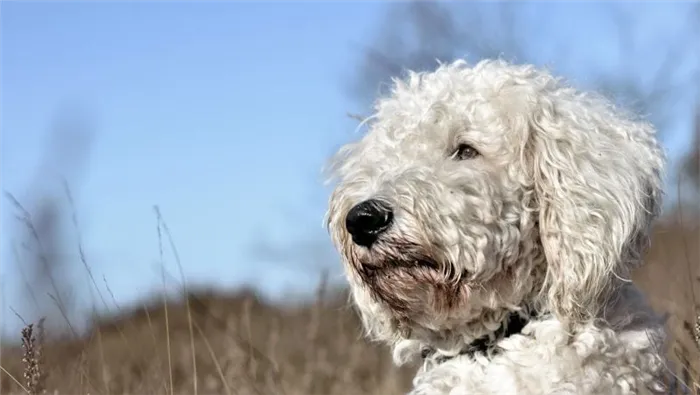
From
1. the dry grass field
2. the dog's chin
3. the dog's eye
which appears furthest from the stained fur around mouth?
the dry grass field

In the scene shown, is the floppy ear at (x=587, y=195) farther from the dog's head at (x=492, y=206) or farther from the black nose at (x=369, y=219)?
the black nose at (x=369, y=219)

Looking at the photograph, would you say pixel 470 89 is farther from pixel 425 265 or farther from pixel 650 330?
pixel 650 330

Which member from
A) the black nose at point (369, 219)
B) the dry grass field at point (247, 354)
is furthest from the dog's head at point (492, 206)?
the dry grass field at point (247, 354)

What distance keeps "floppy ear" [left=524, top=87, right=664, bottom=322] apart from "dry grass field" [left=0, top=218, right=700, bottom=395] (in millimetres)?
550

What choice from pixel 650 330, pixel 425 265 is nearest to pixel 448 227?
pixel 425 265

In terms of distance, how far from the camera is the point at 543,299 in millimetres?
4484

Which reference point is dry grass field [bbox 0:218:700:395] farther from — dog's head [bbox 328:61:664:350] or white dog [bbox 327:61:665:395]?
dog's head [bbox 328:61:664:350]

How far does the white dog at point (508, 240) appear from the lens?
4352 mm

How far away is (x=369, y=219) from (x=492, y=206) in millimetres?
496

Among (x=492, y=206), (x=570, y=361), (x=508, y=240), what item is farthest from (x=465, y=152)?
(x=570, y=361)

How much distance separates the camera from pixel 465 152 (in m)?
4.71

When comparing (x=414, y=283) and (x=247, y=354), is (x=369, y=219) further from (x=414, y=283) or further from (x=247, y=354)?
(x=247, y=354)

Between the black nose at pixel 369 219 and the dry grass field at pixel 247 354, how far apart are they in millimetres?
1104

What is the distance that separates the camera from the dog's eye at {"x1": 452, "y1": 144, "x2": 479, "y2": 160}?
4688 millimetres
